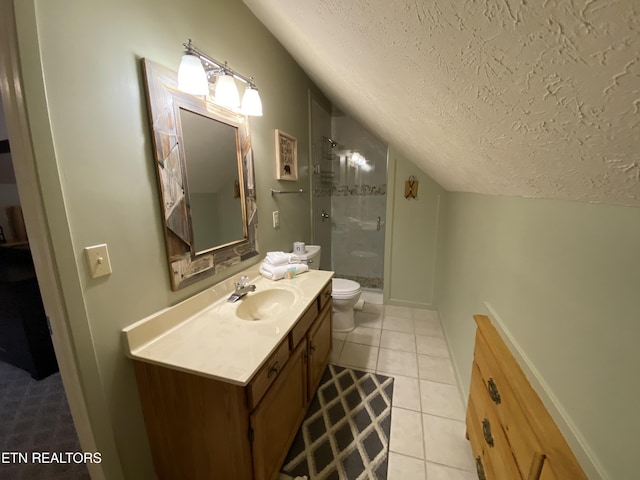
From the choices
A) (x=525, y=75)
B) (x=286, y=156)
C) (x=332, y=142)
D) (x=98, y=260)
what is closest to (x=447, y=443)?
(x=525, y=75)

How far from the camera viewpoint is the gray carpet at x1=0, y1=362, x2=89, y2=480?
119cm

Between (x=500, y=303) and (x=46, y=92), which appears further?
(x=500, y=303)

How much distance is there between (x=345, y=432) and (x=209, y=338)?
95 cm

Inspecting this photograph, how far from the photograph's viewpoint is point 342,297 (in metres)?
2.17

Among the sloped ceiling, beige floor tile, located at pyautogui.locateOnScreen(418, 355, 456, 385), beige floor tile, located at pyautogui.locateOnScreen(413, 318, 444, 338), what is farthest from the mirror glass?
beige floor tile, located at pyautogui.locateOnScreen(413, 318, 444, 338)

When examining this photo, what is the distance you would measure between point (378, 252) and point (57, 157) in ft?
10.3

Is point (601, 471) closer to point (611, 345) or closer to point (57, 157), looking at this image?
point (611, 345)

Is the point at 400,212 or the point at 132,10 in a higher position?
the point at 132,10

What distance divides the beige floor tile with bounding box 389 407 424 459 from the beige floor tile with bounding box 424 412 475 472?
0.03 meters

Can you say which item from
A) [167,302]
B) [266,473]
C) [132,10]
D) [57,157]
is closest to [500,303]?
[266,473]

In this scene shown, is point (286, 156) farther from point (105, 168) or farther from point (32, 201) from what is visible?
point (32, 201)

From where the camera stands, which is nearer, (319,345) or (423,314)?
(319,345)

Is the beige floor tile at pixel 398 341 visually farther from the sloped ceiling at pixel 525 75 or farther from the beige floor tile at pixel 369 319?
the sloped ceiling at pixel 525 75

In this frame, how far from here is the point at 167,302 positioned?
1085 millimetres
